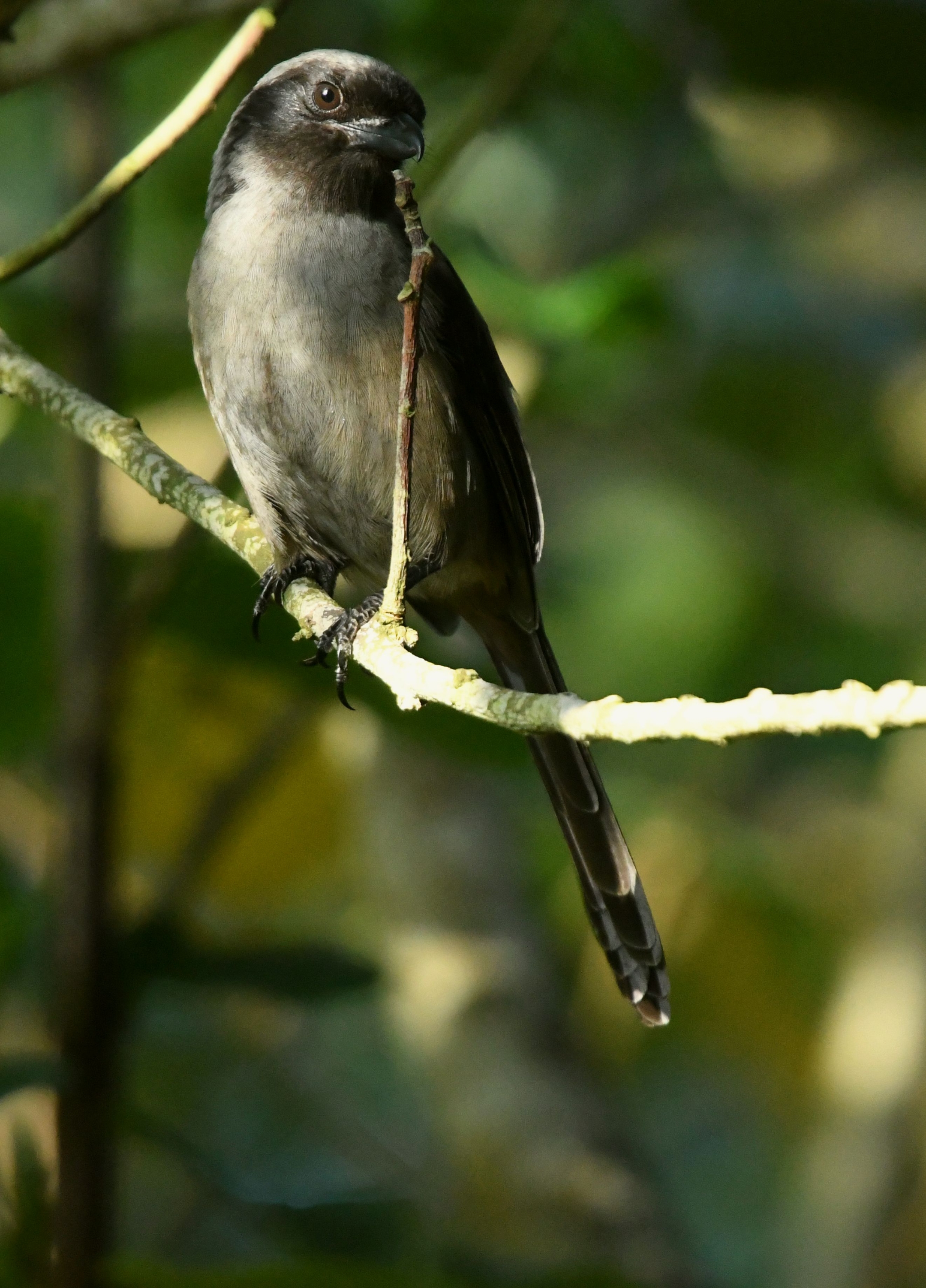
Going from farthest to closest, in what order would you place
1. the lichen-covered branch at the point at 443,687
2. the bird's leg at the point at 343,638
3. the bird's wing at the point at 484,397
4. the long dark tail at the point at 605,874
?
the bird's wing at the point at 484,397
the long dark tail at the point at 605,874
the bird's leg at the point at 343,638
the lichen-covered branch at the point at 443,687

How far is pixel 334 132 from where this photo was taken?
3930 mm

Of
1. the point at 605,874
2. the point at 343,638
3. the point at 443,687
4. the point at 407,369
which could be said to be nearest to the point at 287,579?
the point at 343,638

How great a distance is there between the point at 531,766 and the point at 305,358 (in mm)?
1133

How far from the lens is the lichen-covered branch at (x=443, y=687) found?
1.74 meters

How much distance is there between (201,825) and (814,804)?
11.7 feet

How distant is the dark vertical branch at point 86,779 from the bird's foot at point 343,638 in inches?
19.4

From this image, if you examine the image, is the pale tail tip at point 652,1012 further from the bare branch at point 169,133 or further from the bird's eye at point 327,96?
the bird's eye at point 327,96

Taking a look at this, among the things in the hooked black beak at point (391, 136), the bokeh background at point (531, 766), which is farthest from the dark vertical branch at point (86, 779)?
the hooked black beak at point (391, 136)

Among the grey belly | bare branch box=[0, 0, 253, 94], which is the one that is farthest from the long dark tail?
bare branch box=[0, 0, 253, 94]

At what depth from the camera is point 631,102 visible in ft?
18.7

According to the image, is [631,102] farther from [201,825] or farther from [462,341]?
[201,825]

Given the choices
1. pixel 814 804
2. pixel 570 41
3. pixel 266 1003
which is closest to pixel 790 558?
pixel 814 804

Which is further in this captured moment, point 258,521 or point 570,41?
point 570,41

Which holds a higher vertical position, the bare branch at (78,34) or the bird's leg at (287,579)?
the bare branch at (78,34)
